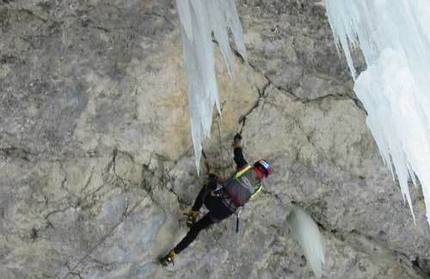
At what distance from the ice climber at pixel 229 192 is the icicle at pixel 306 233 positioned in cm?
81

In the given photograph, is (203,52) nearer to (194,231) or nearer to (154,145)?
(154,145)

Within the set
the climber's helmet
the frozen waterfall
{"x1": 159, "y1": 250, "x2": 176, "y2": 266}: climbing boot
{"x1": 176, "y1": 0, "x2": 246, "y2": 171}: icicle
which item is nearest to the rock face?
{"x1": 159, "y1": 250, "x2": 176, "y2": 266}: climbing boot

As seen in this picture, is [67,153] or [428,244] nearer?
[67,153]

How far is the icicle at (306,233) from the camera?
584 centimetres

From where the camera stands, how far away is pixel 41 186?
16.7 ft

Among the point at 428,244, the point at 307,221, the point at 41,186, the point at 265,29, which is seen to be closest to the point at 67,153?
the point at 41,186

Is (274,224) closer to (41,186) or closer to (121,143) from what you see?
(121,143)

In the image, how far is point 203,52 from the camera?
4.59 meters

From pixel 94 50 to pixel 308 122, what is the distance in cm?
201

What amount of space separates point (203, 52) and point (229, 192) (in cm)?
122

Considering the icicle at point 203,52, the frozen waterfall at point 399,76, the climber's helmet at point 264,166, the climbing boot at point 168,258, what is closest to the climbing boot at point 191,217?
the climbing boot at point 168,258

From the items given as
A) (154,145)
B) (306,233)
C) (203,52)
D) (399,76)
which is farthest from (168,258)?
(399,76)

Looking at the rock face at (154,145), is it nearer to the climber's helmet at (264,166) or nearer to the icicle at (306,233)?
the icicle at (306,233)

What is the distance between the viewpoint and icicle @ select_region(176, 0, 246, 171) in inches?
179
